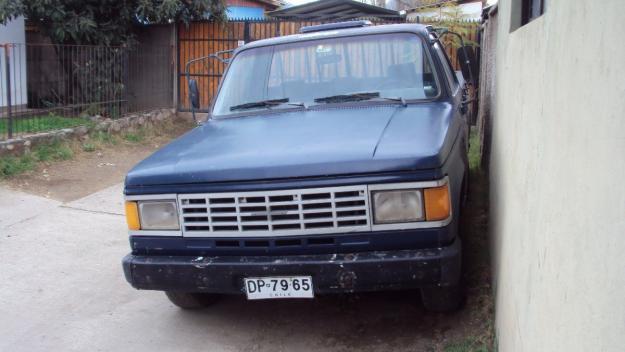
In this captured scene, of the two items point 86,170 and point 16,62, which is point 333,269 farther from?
point 16,62

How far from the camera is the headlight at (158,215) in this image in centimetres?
395

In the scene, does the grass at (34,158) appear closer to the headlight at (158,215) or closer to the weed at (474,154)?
the headlight at (158,215)

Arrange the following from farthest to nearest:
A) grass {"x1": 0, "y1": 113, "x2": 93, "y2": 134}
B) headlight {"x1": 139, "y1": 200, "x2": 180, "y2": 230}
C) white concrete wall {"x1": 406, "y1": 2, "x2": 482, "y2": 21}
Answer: white concrete wall {"x1": 406, "y1": 2, "x2": 482, "y2": 21} → grass {"x1": 0, "y1": 113, "x2": 93, "y2": 134} → headlight {"x1": 139, "y1": 200, "x2": 180, "y2": 230}

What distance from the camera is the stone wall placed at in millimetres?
9211

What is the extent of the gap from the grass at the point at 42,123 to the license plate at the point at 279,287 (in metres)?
7.11

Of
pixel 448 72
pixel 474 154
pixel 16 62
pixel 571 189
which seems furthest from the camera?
pixel 16 62

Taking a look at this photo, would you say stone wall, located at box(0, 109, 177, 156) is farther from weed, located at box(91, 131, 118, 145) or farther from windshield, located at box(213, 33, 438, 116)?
windshield, located at box(213, 33, 438, 116)

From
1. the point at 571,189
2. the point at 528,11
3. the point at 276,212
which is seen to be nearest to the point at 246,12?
the point at 528,11

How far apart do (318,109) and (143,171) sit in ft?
4.72

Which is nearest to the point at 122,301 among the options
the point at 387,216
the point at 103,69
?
the point at 387,216

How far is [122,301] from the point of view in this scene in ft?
16.4

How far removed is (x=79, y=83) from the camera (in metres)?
12.1

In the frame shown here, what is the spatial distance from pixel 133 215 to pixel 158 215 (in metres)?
0.18

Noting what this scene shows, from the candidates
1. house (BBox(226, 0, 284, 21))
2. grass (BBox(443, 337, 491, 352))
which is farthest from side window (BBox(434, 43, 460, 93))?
house (BBox(226, 0, 284, 21))
